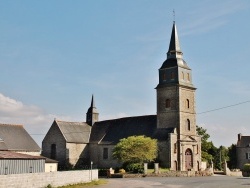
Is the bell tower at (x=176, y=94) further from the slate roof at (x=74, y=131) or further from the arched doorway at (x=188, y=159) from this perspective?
the slate roof at (x=74, y=131)

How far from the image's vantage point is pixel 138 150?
163 ft

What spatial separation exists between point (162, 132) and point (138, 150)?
5348 mm

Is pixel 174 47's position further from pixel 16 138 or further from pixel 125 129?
pixel 16 138

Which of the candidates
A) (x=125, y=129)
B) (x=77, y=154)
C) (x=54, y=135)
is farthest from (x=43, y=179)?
(x=54, y=135)

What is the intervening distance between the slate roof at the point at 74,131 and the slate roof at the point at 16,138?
29.3 feet

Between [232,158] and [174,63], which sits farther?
[232,158]

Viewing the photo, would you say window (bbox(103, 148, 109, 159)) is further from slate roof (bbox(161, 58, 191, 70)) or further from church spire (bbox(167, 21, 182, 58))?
church spire (bbox(167, 21, 182, 58))

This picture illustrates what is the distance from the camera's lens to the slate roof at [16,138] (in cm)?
4903

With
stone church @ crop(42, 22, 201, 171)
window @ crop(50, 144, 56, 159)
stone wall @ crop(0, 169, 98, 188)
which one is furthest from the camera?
window @ crop(50, 144, 56, 159)

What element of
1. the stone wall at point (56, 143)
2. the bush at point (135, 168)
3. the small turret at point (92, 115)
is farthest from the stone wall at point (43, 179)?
the small turret at point (92, 115)

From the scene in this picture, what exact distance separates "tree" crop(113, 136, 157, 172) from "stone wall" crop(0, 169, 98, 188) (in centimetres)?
1475

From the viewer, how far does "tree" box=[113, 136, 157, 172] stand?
49062 millimetres

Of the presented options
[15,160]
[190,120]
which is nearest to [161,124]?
[190,120]

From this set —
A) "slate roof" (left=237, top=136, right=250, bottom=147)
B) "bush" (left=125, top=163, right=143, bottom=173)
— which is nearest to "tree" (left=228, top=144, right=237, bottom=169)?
"slate roof" (left=237, top=136, right=250, bottom=147)
